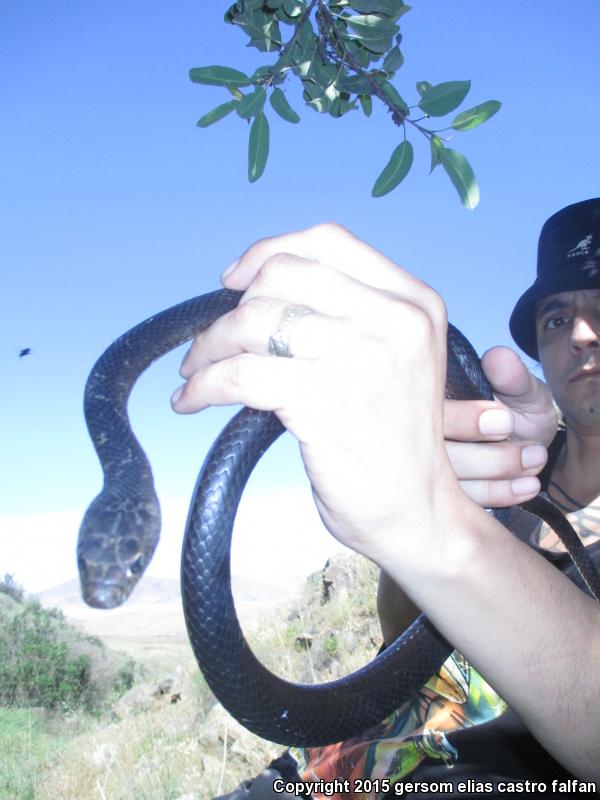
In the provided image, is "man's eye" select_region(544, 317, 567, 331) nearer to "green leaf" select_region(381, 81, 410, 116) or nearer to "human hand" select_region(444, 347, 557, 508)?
"human hand" select_region(444, 347, 557, 508)

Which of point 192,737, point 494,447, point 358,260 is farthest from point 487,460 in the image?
point 192,737

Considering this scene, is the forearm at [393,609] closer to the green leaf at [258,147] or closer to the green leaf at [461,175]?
the green leaf at [461,175]

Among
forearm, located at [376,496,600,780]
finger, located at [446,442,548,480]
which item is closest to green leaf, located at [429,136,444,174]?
finger, located at [446,442,548,480]

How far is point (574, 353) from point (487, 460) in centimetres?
210

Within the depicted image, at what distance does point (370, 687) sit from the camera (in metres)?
2.18

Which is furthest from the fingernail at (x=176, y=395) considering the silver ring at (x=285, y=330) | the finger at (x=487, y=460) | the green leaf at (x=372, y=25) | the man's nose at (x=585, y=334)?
the man's nose at (x=585, y=334)

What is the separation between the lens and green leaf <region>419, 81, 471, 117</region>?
204cm

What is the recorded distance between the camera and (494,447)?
74.3 inches

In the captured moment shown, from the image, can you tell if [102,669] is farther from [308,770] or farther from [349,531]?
[349,531]

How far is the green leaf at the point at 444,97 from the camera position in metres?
2.04

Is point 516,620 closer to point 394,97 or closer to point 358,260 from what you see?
point 358,260

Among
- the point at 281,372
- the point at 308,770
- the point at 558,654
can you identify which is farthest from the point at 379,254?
the point at 308,770

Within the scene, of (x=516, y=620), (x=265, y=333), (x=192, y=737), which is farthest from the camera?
(x=192, y=737)

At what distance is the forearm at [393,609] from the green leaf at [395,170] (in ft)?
6.31
